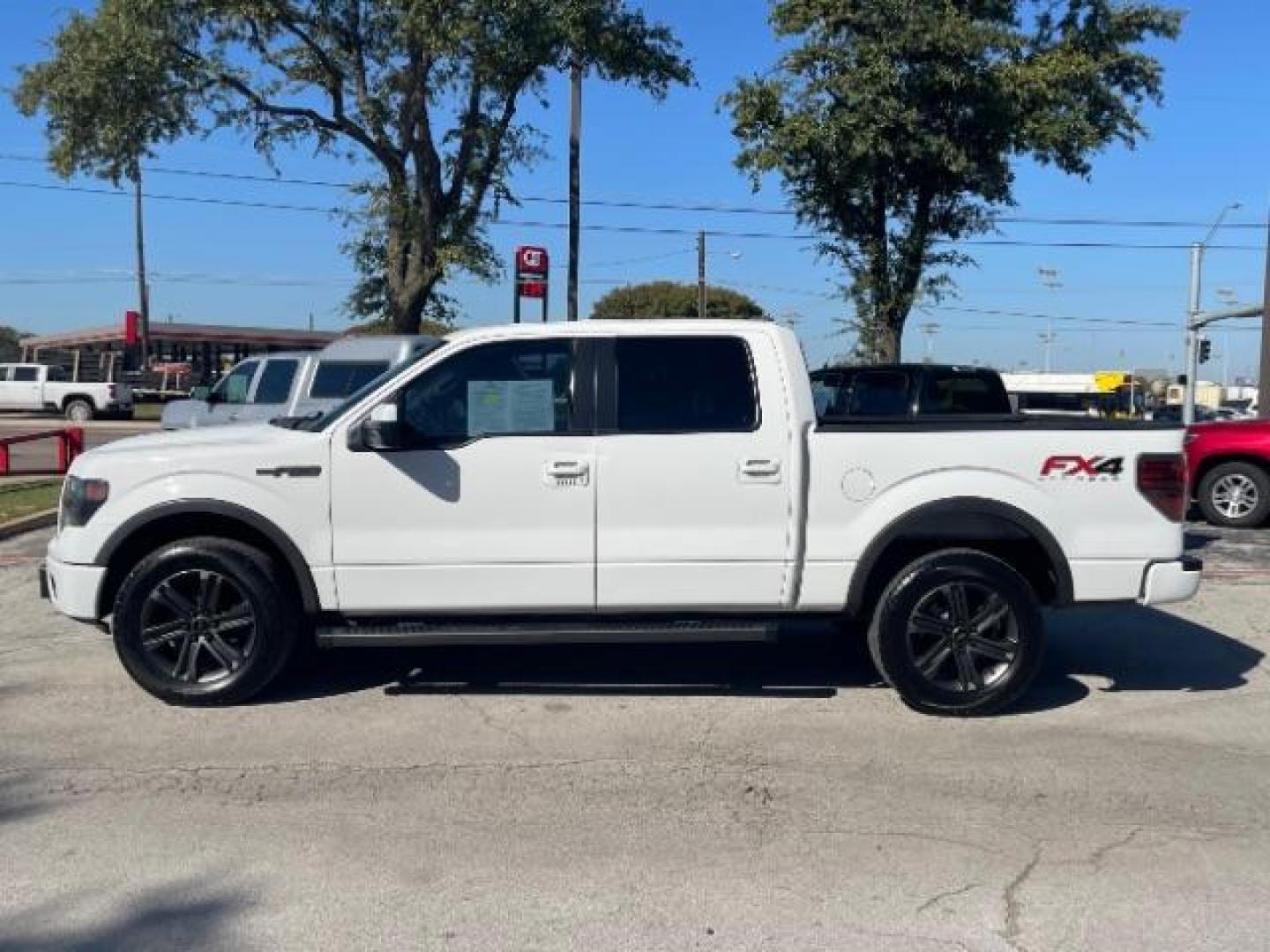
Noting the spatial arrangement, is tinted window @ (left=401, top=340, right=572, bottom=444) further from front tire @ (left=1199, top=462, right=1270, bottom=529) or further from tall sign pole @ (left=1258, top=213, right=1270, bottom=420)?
tall sign pole @ (left=1258, top=213, right=1270, bottom=420)

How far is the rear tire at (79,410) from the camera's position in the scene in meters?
35.4

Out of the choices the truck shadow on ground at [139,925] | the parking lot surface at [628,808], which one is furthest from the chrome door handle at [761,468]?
the truck shadow on ground at [139,925]

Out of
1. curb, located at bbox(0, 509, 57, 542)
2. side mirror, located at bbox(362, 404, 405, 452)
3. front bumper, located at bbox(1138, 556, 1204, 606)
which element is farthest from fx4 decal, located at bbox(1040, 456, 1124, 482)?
curb, located at bbox(0, 509, 57, 542)

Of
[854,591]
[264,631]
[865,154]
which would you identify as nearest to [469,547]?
[264,631]

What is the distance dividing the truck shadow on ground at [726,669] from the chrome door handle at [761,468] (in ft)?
4.16

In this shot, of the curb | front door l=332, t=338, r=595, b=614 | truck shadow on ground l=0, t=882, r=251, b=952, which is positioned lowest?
truck shadow on ground l=0, t=882, r=251, b=952

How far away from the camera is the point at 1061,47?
18.8 meters

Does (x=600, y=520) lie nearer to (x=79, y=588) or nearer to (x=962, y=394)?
(x=79, y=588)

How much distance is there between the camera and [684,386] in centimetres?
576

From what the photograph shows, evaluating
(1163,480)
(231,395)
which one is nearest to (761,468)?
(1163,480)

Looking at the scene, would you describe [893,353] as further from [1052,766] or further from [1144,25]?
[1052,766]

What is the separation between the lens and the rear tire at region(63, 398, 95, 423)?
1395 inches

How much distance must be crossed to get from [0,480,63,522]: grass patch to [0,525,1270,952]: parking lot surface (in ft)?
19.5

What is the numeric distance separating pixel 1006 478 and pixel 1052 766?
1356 mm
